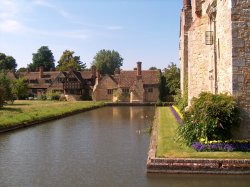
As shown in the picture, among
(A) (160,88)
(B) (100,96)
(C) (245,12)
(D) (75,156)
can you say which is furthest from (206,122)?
(B) (100,96)

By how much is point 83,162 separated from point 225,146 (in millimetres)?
6006

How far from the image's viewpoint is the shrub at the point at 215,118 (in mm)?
14992

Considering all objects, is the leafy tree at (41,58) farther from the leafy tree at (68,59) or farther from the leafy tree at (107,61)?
the leafy tree at (107,61)

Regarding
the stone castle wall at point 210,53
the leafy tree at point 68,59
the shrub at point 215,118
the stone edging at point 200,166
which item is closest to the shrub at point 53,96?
the leafy tree at point 68,59

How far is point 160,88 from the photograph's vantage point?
65812mm

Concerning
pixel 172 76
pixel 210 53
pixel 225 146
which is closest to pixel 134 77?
pixel 172 76

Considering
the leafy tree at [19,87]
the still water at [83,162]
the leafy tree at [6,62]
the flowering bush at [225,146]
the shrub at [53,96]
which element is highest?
the leafy tree at [6,62]

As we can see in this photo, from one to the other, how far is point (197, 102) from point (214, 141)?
6.56ft

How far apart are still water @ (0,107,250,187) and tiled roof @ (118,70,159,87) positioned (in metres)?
47.2

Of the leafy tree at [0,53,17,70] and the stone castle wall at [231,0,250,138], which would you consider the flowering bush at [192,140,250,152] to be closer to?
the stone castle wall at [231,0,250,138]

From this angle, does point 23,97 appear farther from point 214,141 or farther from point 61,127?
point 214,141

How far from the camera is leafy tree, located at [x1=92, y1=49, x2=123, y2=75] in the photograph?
129500 mm

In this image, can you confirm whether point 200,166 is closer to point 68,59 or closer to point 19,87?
point 19,87

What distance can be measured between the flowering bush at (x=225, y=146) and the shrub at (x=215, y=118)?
13.9 inches
